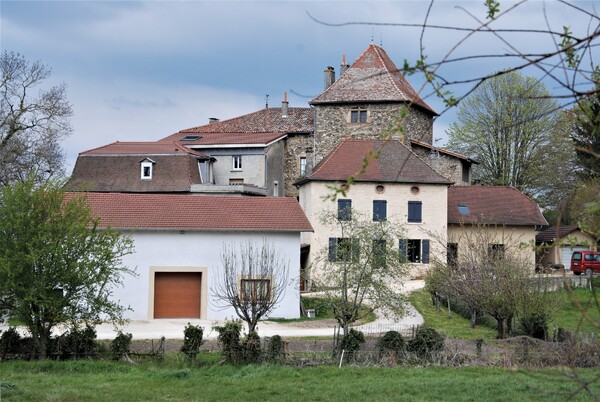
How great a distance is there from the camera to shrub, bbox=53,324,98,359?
19.3 metres

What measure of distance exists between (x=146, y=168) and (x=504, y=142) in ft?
72.2

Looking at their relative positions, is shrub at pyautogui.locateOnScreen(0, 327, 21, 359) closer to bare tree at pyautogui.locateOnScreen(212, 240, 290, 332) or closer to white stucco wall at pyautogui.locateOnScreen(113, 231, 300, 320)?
bare tree at pyautogui.locateOnScreen(212, 240, 290, 332)

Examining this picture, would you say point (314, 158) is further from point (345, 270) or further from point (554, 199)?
point (345, 270)

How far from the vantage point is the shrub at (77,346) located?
19281mm

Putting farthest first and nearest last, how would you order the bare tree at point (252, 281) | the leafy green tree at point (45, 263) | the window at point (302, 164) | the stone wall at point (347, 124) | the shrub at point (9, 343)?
the window at point (302, 164)
the stone wall at point (347, 124)
the bare tree at point (252, 281)
the leafy green tree at point (45, 263)
the shrub at point (9, 343)

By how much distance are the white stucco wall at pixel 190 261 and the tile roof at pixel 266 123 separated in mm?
23526

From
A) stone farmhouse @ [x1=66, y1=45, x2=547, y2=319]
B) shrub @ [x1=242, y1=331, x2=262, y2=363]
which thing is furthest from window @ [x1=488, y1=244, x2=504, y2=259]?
shrub @ [x1=242, y1=331, x2=262, y2=363]

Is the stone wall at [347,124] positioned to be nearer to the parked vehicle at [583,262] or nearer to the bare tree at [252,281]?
the parked vehicle at [583,262]

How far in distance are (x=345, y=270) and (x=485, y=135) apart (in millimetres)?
29949

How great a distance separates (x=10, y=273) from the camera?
1917 cm

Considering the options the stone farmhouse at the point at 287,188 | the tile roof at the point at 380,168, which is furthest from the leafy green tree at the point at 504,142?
the tile roof at the point at 380,168

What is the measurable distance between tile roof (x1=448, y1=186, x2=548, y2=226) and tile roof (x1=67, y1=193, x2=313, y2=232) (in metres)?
14.2

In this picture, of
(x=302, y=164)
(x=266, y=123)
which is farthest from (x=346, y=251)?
(x=266, y=123)

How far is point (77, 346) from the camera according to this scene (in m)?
19.4
